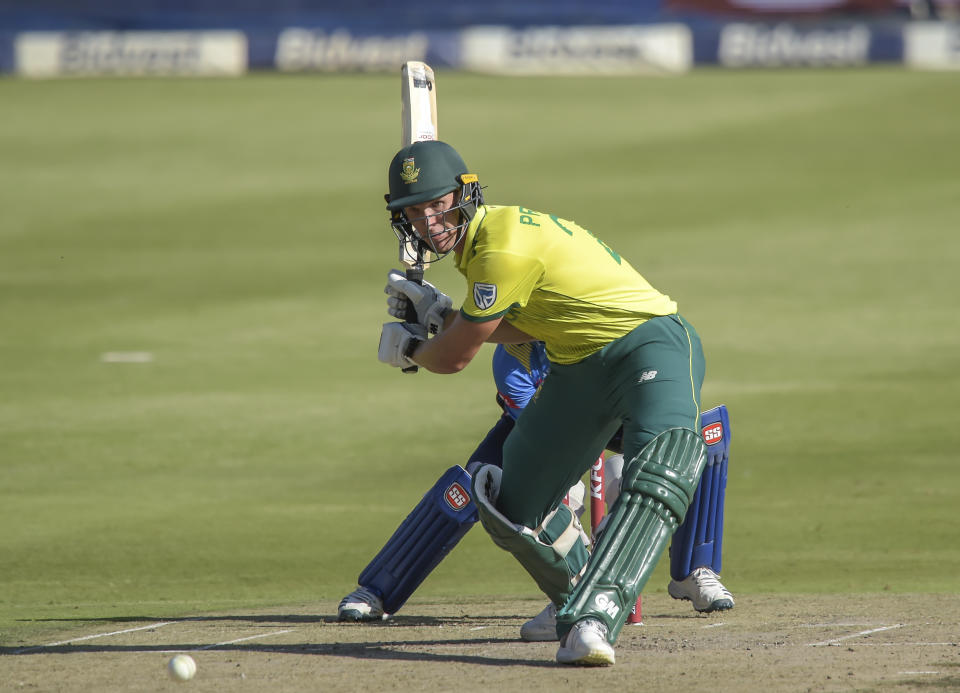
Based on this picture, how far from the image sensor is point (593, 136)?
91.9 ft

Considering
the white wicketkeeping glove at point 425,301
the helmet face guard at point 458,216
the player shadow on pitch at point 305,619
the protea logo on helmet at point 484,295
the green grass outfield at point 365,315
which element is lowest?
the green grass outfield at point 365,315

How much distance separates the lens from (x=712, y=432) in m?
7.07

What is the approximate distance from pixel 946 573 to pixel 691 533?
1.66 m

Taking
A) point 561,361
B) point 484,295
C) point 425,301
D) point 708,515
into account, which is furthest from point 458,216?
point 708,515

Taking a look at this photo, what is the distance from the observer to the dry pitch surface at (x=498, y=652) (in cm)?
513

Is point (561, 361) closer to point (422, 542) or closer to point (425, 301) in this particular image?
point (425, 301)

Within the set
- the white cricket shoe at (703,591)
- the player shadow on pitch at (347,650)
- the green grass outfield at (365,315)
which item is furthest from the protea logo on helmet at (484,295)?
the green grass outfield at (365,315)

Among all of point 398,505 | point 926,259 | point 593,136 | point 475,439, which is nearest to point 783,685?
point 398,505

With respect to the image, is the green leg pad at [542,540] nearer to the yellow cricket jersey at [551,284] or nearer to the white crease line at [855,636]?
the yellow cricket jersey at [551,284]

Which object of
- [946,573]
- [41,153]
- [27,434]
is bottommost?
[41,153]

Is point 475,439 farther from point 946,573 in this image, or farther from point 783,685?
point 783,685

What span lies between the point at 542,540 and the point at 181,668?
162 cm

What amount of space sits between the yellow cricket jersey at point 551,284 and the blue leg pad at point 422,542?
1.24 metres

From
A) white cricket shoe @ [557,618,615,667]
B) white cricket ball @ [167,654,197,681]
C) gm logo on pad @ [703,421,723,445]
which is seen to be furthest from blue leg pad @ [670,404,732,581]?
white cricket ball @ [167,654,197,681]
